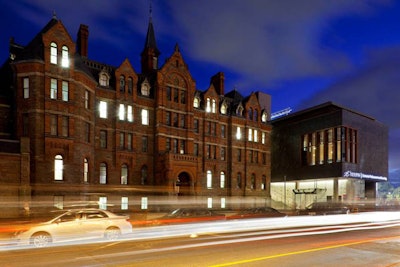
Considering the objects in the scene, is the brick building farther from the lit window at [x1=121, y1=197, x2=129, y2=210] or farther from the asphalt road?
the asphalt road

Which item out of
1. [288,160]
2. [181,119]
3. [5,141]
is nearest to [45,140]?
[5,141]

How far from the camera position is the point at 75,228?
1496cm

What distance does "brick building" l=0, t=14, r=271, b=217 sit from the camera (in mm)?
30781

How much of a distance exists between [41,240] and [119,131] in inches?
952

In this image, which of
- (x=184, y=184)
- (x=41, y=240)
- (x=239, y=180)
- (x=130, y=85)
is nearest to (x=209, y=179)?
(x=184, y=184)

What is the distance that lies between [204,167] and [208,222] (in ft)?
73.3

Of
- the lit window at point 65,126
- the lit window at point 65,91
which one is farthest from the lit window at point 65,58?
the lit window at point 65,126

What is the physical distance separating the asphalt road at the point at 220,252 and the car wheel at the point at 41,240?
1.82ft

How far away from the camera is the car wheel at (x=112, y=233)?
51.6ft

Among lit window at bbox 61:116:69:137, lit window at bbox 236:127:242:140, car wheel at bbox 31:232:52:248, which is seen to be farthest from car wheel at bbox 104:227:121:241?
lit window at bbox 236:127:242:140

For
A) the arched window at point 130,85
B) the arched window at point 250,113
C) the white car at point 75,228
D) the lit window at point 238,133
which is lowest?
the white car at point 75,228

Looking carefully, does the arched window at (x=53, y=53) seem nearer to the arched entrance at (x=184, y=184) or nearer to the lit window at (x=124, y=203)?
the lit window at (x=124, y=203)

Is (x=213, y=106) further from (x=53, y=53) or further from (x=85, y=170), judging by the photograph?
(x=53, y=53)

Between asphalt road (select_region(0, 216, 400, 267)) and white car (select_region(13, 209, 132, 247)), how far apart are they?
0.64m
